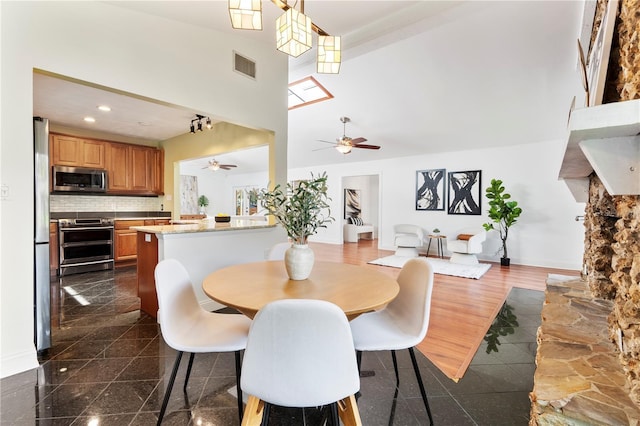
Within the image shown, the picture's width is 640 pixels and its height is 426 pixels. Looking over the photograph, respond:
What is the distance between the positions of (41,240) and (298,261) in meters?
2.06

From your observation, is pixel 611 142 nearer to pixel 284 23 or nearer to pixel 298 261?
pixel 298 261

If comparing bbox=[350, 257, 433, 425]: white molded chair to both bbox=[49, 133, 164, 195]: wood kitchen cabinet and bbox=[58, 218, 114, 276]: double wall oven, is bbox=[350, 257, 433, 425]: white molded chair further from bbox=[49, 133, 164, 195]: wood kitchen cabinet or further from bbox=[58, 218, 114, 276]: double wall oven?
bbox=[49, 133, 164, 195]: wood kitchen cabinet

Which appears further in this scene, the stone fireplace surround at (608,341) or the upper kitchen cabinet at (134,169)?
the upper kitchen cabinet at (134,169)

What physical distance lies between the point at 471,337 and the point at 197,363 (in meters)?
2.32

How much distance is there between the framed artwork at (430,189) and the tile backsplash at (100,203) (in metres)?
5.89

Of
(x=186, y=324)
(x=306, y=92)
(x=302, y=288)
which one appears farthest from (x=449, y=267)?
(x=186, y=324)

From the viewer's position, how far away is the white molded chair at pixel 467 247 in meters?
5.33

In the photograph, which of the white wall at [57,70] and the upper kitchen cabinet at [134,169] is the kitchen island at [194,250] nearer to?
the white wall at [57,70]

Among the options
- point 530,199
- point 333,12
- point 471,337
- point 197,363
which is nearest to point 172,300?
point 197,363

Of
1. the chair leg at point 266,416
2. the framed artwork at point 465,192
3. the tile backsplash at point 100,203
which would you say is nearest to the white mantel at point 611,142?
the chair leg at point 266,416

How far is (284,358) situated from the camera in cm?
94

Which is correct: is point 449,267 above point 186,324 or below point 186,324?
below

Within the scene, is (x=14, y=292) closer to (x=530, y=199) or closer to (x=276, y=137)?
(x=276, y=137)

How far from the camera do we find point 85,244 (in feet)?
15.1
